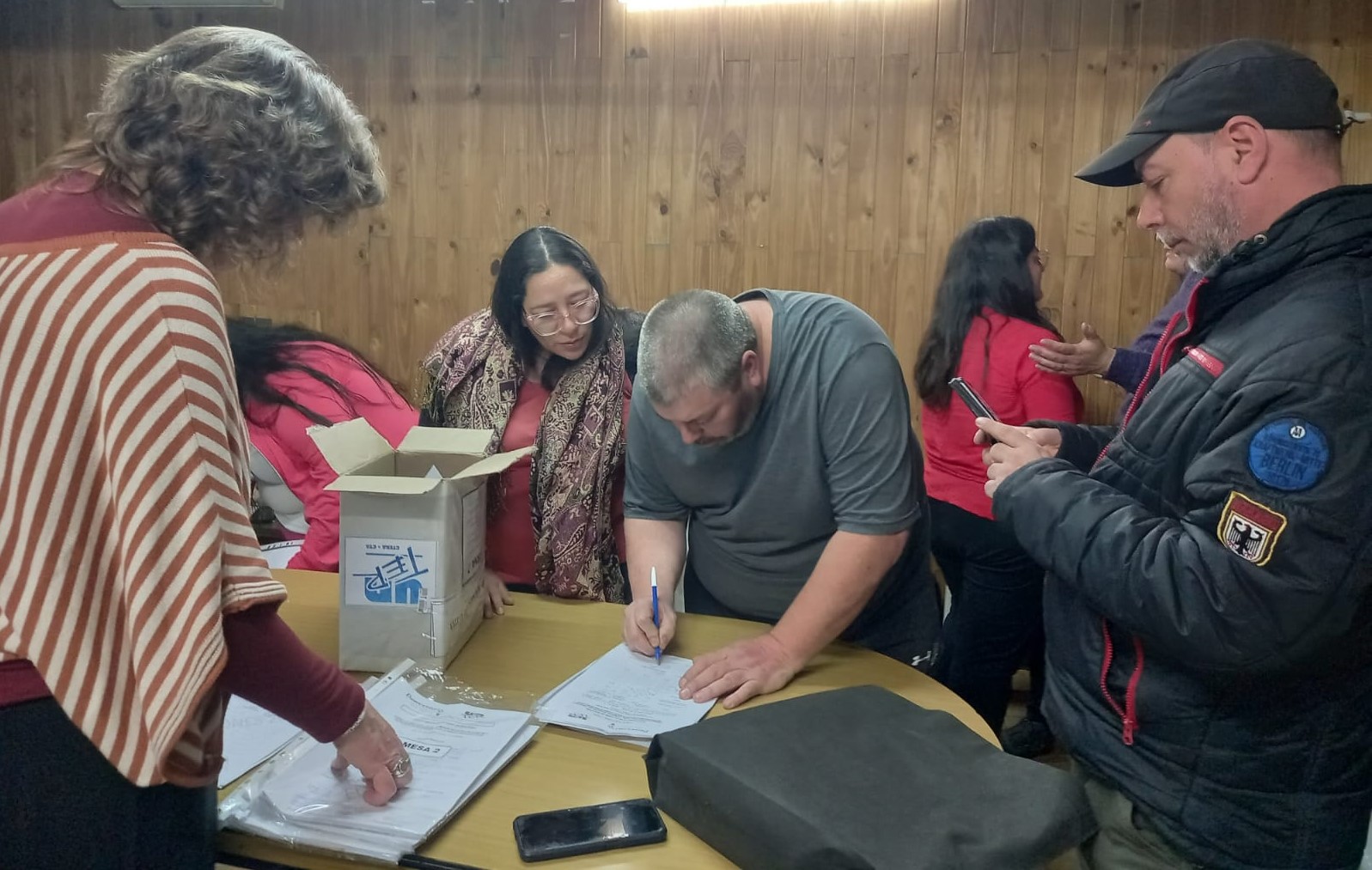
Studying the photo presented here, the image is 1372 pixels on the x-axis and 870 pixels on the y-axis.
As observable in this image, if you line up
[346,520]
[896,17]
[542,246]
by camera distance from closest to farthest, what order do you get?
[346,520] → [542,246] → [896,17]

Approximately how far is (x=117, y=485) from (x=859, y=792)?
742 mm

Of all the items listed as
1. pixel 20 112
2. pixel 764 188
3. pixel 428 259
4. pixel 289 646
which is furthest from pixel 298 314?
pixel 289 646

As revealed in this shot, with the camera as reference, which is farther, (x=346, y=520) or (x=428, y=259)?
(x=428, y=259)

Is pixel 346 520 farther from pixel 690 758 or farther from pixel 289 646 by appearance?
pixel 690 758

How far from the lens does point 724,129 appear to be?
10.5 ft

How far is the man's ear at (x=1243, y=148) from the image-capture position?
43.4 inches

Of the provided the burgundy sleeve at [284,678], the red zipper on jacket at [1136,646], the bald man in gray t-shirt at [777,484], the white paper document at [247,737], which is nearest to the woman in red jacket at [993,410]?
the bald man in gray t-shirt at [777,484]

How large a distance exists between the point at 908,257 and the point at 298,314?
2.30m

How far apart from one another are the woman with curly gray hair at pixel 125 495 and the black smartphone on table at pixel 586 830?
33cm

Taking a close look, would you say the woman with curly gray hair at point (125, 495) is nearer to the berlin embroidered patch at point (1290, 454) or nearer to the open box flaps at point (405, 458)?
the open box flaps at point (405, 458)

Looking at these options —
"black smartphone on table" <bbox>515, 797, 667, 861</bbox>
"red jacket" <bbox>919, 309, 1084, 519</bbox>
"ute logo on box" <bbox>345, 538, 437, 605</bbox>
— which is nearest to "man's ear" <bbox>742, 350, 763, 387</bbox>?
"ute logo on box" <bbox>345, 538, 437, 605</bbox>

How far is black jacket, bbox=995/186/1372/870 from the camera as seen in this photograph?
3.15 feet

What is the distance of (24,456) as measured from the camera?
2.60ft

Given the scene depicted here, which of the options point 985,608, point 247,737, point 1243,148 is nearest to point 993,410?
point 985,608
